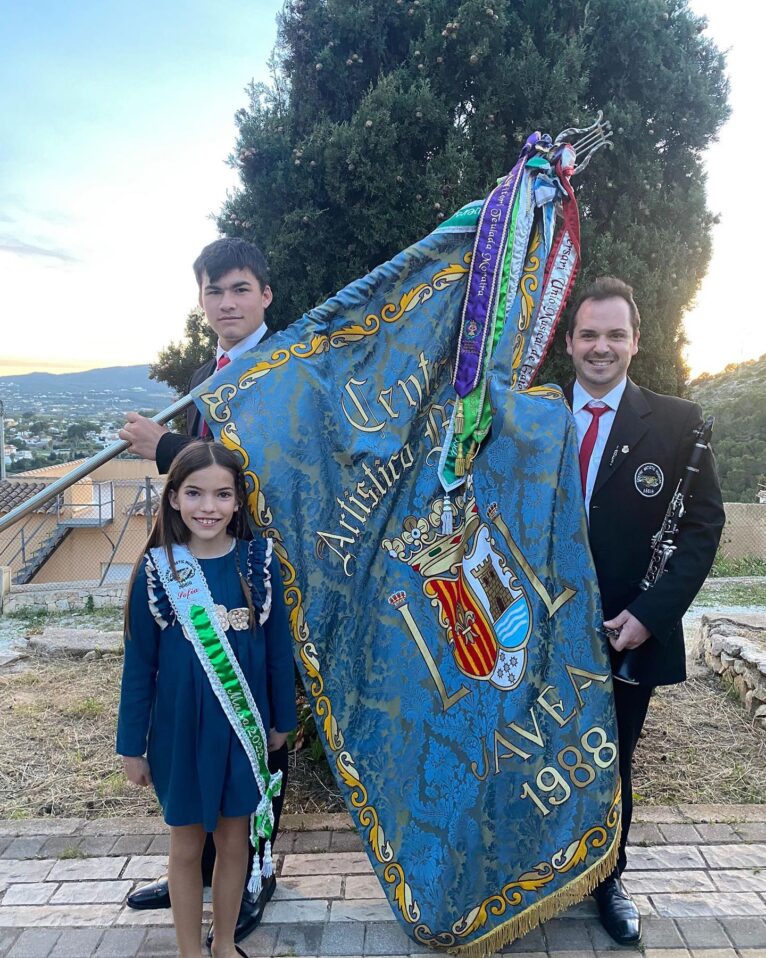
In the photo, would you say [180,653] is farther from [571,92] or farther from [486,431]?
[571,92]

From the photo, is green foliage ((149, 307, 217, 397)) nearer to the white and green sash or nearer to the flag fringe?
the white and green sash

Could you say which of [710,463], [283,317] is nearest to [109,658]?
[283,317]

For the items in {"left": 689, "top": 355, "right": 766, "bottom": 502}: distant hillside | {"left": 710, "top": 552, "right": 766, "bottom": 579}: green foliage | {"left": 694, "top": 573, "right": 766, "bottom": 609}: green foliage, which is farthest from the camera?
{"left": 689, "top": 355, "right": 766, "bottom": 502}: distant hillside

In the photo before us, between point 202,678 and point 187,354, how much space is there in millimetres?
4085

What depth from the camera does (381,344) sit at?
8.32ft

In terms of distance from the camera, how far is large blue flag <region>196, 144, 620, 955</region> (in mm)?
2248

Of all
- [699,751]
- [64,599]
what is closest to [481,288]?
[699,751]

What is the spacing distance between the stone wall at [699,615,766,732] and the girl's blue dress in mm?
3603

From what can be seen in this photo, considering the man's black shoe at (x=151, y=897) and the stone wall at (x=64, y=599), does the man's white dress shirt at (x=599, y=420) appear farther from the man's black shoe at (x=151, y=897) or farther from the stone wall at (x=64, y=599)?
the stone wall at (x=64, y=599)

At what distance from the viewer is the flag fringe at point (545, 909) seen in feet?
7.38

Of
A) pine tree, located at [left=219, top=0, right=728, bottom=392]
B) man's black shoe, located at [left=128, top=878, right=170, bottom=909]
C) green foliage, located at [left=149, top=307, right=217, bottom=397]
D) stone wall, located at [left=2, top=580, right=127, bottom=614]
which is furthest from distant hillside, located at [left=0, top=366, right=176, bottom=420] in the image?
man's black shoe, located at [left=128, top=878, right=170, bottom=909]

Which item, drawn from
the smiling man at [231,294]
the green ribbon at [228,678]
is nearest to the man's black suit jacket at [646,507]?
the green ribbon at [228,678]

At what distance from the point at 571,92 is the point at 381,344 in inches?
104

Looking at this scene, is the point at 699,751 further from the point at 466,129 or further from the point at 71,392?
the point at 71,392
